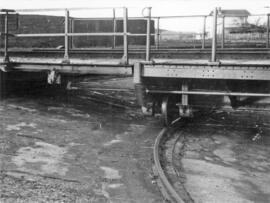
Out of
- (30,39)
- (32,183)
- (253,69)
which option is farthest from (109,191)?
(30,39)

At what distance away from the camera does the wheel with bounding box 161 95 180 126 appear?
8.75 metres

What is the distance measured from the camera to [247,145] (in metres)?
8.35

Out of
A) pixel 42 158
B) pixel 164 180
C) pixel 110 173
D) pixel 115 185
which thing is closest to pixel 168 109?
pixel 110 173

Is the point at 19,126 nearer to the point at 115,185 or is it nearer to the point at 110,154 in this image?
the point at 110,154

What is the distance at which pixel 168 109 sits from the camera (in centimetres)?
890

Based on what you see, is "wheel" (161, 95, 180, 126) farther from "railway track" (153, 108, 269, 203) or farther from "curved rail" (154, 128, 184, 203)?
"curved rail" (154, 128, 184, 203)

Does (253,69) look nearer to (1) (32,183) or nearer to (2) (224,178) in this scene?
(2) (224,178)

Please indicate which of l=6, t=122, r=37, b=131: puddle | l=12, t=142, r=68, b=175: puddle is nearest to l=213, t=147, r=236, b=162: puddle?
l=12, t=142, r=68, b=175: puddle

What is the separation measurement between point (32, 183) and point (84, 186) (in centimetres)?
69

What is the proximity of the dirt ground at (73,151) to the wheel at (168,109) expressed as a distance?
41cm

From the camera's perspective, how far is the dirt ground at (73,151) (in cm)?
535

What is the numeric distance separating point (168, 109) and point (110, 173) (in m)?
3.06

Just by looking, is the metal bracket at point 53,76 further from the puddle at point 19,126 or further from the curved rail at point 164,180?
the curved rail at point 164,180

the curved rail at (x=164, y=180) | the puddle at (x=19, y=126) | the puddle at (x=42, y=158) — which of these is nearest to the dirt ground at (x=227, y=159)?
the curved rail at (x=164, y=180)
